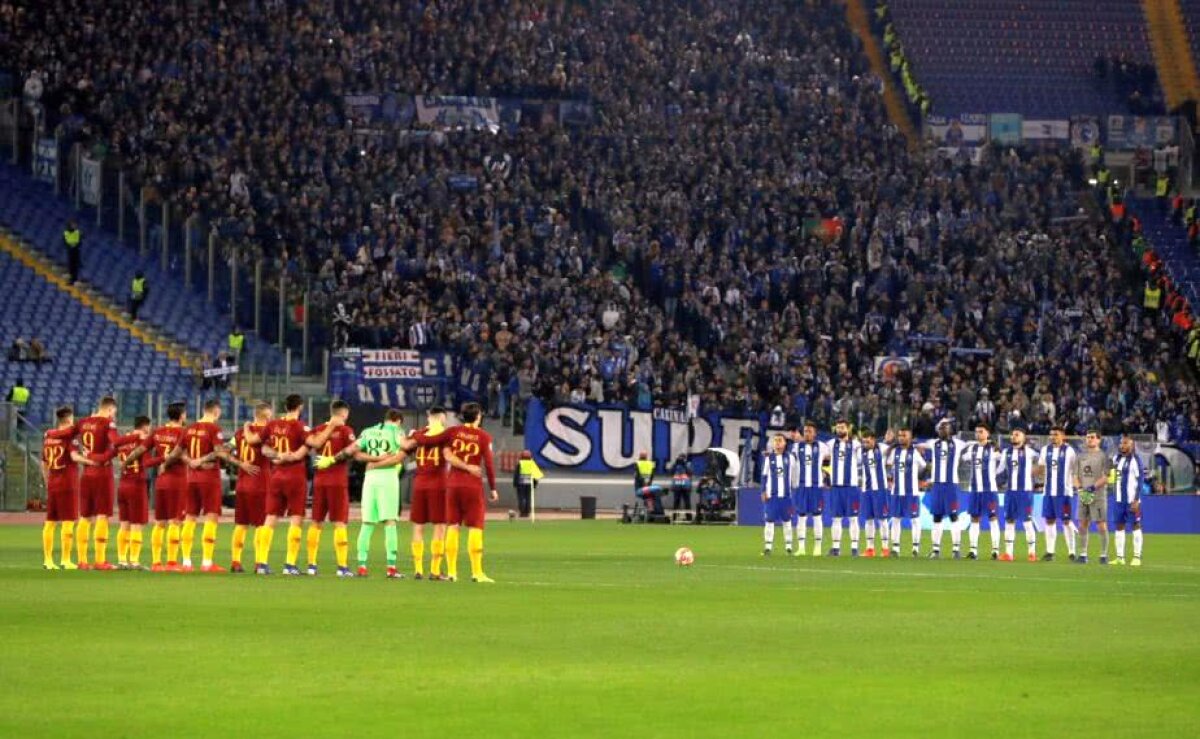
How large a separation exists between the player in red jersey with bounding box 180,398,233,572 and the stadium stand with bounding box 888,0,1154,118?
49.5 metres

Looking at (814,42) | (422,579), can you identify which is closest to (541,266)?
(814,42)

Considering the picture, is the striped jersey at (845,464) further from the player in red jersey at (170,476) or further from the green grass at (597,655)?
the player in red jersey at (170,476)

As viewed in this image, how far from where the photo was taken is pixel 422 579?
29.8m

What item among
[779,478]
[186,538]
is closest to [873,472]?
[779,478]

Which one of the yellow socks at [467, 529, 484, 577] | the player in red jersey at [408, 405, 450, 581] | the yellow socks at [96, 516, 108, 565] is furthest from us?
the yellow socks at [96, 516, 108, 565]

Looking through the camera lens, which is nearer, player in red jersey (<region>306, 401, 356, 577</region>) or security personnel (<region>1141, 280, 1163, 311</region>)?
player in red jersey (<region>306, 401, 356, 577</region>)

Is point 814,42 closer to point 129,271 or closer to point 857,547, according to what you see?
point 129,271

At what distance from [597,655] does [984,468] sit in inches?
832

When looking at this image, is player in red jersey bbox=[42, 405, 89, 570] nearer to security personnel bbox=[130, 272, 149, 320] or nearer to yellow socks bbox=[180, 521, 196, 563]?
yellow socks bbox=[180, 521, 196, 563]

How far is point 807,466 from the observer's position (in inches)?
1548

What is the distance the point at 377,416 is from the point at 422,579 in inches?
1082

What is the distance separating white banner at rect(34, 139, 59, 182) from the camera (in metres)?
61.2

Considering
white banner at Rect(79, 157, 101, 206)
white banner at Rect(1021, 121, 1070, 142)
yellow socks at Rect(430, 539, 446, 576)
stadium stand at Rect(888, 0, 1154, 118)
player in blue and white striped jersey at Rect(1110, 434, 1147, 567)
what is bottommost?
yellow socks at Rect(430, 539, 446, 576)

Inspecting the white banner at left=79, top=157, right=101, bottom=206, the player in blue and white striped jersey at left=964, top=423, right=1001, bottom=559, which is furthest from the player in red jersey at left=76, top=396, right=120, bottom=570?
the white banner at left=79, top=157, right=101, bottom=206
